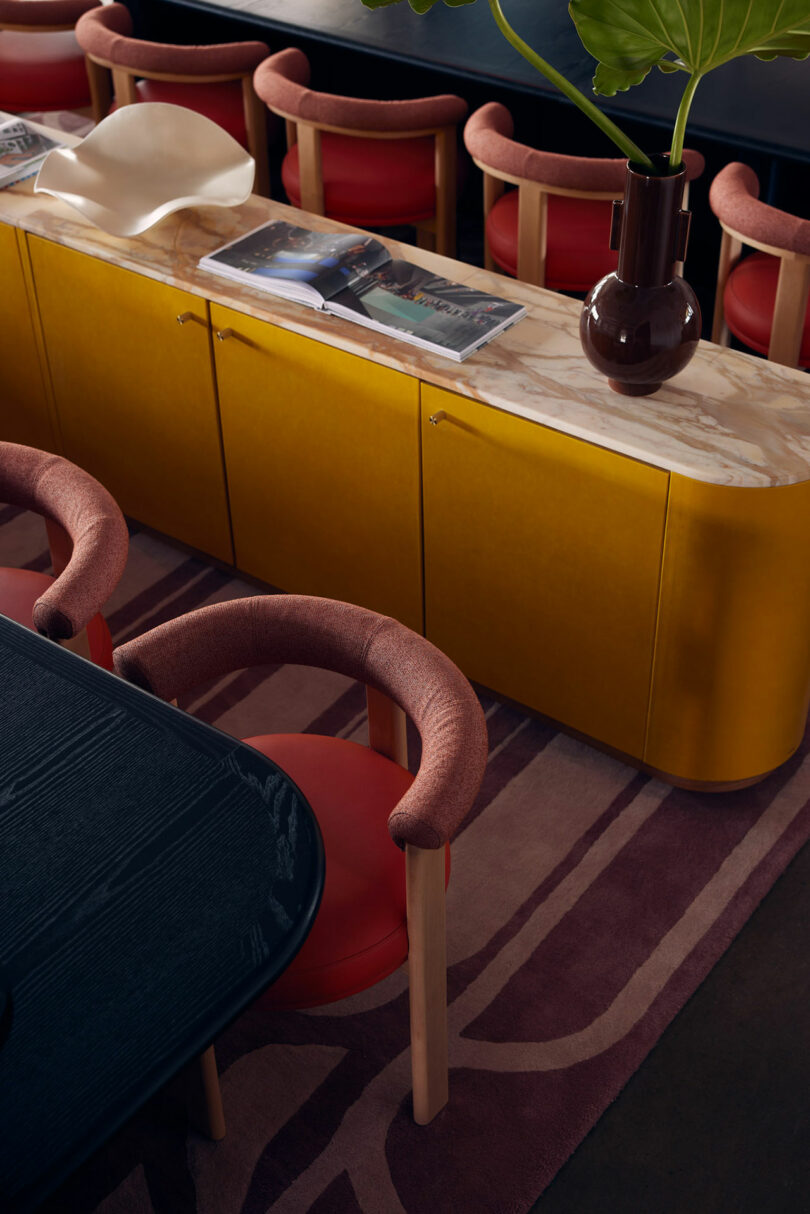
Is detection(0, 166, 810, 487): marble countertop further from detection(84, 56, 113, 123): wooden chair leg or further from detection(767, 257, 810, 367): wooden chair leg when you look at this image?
detection(84, 56, 113, 123): wooden chair leg

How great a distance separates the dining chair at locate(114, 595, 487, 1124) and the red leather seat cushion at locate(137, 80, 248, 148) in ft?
8.17

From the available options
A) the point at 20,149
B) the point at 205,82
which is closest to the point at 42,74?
the point at 205,82

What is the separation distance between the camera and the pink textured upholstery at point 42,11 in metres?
4.11

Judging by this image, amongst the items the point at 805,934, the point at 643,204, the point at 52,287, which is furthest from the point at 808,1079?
the point at 52,287

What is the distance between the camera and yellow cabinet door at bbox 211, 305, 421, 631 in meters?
2.75

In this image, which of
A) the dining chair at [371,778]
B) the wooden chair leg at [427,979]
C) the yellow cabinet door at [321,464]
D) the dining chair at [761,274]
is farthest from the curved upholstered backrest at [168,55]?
the wooden chair leg at [427,979]

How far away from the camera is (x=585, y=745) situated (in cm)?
294

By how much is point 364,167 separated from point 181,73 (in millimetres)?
591

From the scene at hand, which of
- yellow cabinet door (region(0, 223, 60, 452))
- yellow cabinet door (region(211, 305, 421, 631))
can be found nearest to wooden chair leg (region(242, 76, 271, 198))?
yellow cabinet door (region(0, 223, 60, 452))

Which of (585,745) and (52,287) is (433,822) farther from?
(52,287)

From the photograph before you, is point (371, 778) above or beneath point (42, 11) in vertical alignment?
beneath

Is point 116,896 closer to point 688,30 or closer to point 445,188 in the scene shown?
point 688,30

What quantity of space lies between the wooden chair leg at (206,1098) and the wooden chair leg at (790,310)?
6.36 feet

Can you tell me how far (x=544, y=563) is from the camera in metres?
2.65
